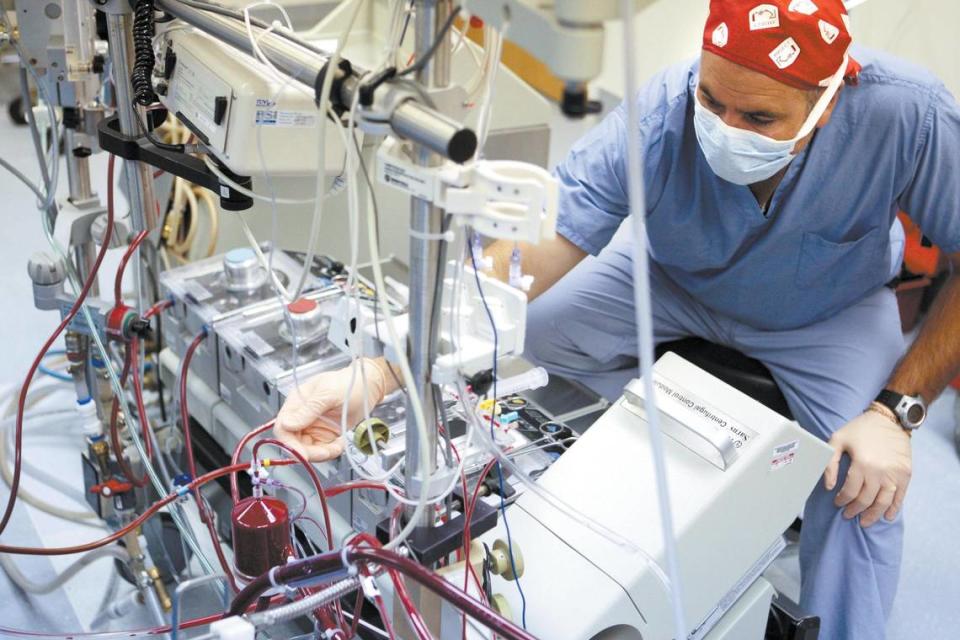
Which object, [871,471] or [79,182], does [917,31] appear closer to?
[871,471]

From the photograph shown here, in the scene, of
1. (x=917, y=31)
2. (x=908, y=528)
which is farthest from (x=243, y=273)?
(x=917, y=31)

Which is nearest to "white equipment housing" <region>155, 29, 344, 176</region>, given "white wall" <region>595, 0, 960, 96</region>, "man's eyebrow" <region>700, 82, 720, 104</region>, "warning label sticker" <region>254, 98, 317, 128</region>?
"warning label sticker" <region>254, 98, 317, 128</region>

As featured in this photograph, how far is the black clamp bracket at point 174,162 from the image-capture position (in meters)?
1.32

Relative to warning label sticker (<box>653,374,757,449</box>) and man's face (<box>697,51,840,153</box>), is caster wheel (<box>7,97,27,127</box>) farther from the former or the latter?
warning label sticker (<box>653,374,757,449</box>)

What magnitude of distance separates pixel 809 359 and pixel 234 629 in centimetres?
124

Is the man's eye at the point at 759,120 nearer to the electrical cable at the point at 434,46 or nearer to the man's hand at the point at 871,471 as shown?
the man's hand at the point at 871,471

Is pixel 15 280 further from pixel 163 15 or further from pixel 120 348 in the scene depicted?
pixel 163 15

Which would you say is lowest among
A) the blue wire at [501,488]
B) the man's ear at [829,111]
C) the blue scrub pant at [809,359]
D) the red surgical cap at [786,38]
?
the blue scrub pant at [809,359]

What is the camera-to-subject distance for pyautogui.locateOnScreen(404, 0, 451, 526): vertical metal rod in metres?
0.90

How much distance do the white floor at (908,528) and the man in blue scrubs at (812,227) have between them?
0.31 metres

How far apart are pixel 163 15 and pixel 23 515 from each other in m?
1.07

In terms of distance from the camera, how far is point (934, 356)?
5.60 feet

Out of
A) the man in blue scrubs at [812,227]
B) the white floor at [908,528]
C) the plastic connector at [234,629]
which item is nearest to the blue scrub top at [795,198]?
the man in blue scrubs at [812,227]

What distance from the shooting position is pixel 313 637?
125 cm
